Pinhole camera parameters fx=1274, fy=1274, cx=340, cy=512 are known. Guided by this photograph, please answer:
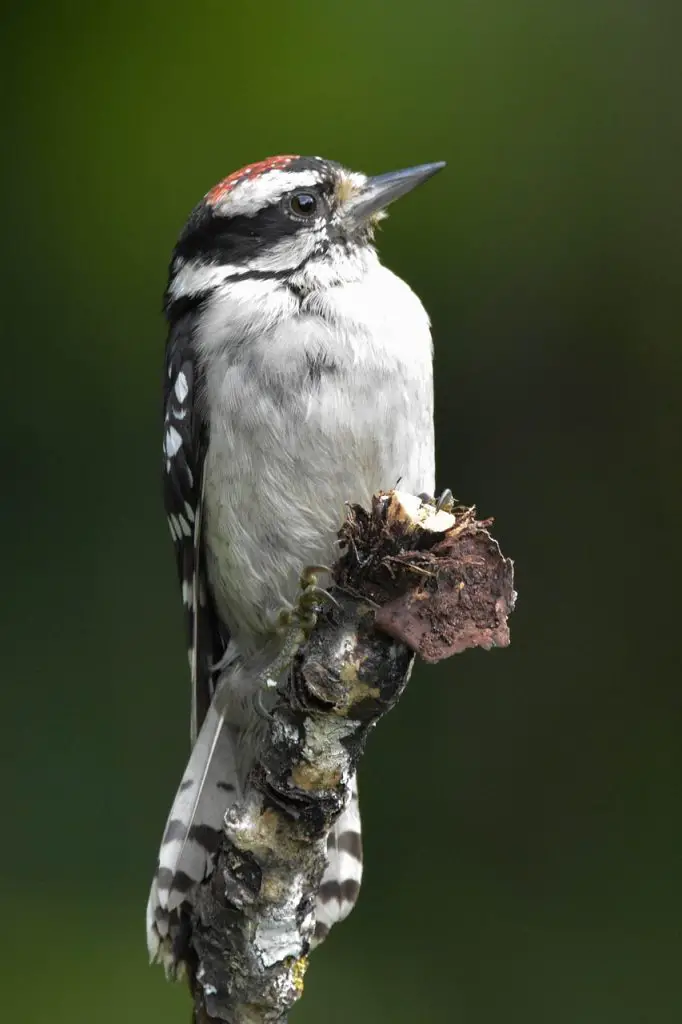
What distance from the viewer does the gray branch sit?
2.07m

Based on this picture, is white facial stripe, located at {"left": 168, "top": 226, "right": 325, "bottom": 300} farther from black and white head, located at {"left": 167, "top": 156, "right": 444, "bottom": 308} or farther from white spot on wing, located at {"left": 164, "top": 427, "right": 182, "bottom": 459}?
white spot on wing, located at {"left": 164, "top": 427, "right": 182, "bottom": 459}

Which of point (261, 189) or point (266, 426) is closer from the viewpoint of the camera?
point (266, 426)

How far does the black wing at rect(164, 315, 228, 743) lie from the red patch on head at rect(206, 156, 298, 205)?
0.28 meters

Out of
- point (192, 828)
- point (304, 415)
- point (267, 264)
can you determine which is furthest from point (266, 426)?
point (192, 828)

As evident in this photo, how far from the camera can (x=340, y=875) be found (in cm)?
286

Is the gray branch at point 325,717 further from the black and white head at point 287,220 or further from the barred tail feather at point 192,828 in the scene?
the black and white head at point 287,220

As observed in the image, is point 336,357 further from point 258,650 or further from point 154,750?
point 154,750

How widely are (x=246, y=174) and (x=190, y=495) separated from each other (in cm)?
73

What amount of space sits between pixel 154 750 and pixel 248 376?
4.62ft

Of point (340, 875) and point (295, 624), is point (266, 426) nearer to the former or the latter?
point (295, 624)

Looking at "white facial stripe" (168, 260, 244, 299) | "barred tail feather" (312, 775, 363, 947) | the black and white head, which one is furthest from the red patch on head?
"barred tail feather" (312, 775, 363, 947)

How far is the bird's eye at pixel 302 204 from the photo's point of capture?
2.85 m

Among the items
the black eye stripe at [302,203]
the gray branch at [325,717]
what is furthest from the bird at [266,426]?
the gray branch at [325,717]

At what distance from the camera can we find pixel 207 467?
279 centimetres
